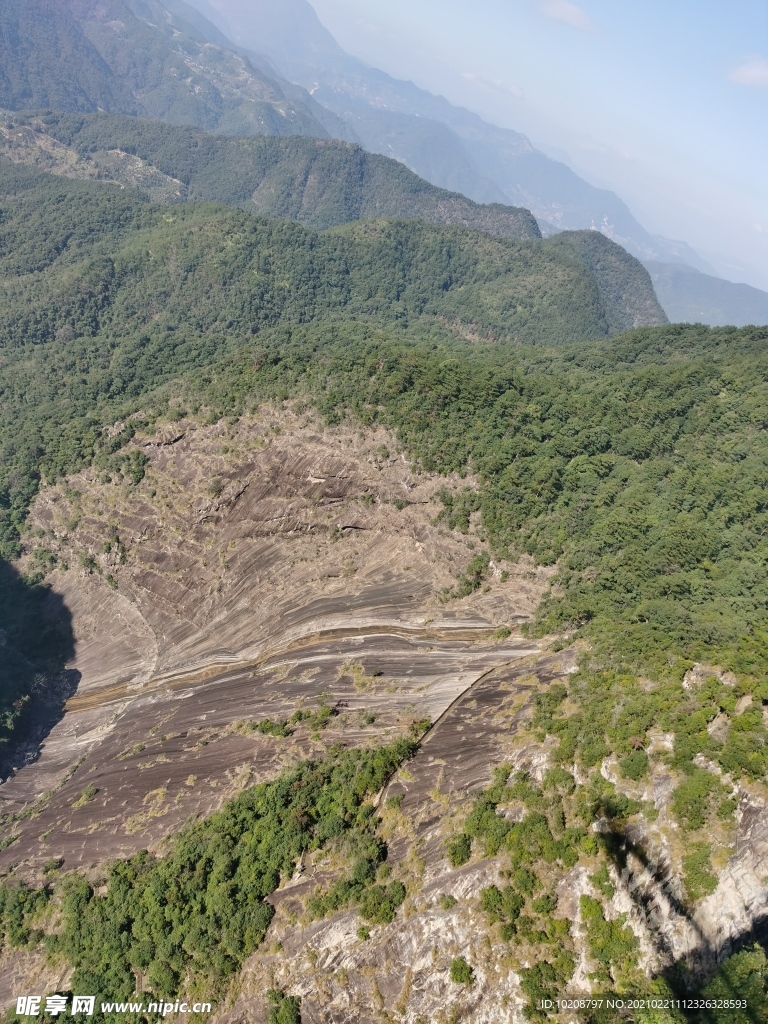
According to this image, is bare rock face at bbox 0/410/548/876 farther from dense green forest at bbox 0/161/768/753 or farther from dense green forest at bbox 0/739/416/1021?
dense green forest at bbox 0/161/768/753

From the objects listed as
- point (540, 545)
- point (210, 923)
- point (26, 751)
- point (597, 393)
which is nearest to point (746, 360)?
point (597, 393)

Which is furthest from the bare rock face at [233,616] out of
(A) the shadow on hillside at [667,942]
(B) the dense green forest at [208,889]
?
(A) the shadow on hillside at [667,942]

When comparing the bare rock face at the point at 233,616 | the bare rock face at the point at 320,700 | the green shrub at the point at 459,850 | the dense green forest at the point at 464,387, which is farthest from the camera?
the dense green forest at the point at 464,387

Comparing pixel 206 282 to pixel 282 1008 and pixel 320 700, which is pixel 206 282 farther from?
pixel 282 1008

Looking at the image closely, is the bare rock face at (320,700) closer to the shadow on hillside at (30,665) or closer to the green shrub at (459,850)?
the green shrub at (459,850)

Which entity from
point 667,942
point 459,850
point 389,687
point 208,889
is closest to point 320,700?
point 389,687
